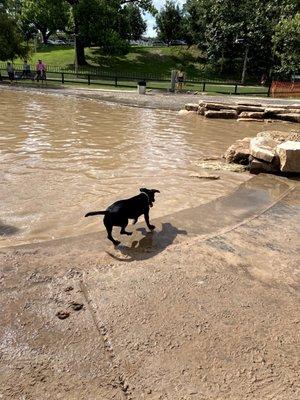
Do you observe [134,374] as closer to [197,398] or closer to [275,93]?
[197,398]

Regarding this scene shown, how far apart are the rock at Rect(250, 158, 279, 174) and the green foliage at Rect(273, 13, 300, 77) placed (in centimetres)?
2847

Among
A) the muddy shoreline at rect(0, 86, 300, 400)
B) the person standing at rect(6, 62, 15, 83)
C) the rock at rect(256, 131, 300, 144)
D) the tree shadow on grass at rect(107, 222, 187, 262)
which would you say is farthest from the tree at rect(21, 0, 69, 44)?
the muddy shoreline at rect(0, 86, 300, 400)

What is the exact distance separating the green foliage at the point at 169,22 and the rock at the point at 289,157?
57555mm

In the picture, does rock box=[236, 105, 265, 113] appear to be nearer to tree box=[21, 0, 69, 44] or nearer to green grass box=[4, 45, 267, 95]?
green grass box=[4, 45, 267, 95]

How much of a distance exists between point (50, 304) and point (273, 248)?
8.55 ft

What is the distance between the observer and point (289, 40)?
34094 millimetres

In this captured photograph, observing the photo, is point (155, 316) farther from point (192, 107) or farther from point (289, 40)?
point (289, 40)

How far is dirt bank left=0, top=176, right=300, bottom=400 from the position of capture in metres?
2.61

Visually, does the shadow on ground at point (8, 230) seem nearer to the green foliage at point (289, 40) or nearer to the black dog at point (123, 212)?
the black dog at point (123, 212)

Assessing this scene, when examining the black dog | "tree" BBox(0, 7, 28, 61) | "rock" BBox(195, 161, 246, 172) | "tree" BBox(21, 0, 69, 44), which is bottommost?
"rock" BBox(195, 161, 246, 172)

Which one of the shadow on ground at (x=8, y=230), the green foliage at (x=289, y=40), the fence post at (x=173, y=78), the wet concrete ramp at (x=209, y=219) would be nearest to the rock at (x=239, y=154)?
the wet concrete ramp at (x=209, y=219)

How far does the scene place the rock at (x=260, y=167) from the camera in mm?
8352

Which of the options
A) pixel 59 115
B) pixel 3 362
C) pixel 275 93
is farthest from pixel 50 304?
pixel 275 93

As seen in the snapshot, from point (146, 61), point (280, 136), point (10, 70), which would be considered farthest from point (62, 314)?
point (146, 61)
